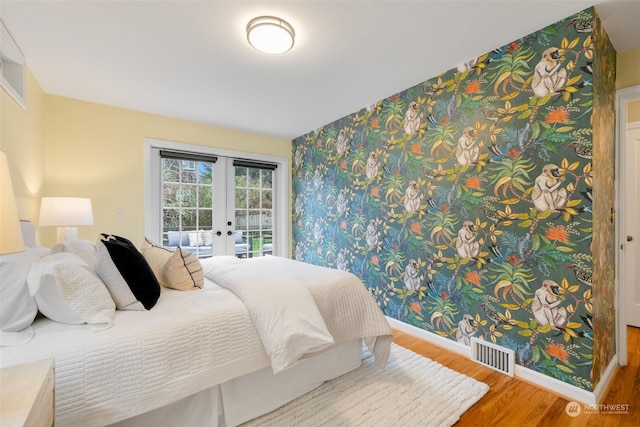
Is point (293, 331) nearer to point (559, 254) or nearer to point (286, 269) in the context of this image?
point (286, 269)

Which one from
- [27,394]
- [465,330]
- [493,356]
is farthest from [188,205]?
[493,356]

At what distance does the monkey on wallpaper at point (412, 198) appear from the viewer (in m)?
2.66

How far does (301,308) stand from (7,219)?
125cm

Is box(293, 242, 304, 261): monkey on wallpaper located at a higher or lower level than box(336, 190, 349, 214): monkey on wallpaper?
lower

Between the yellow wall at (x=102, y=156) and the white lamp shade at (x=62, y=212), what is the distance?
1.80 ft

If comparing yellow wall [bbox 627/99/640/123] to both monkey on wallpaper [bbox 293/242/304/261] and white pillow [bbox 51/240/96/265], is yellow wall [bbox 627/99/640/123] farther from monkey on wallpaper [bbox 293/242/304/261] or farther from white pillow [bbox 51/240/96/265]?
white pillow [bbox 51/240/96/265]

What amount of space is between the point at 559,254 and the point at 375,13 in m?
1.93

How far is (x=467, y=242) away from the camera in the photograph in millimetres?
2270

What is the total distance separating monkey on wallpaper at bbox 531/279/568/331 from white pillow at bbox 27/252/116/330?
2526 millimetres

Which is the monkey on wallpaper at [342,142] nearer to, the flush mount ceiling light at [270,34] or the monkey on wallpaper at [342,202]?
the monkey on wallpaper at [342,202]

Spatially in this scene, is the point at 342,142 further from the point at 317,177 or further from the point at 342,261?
the point at 342,261

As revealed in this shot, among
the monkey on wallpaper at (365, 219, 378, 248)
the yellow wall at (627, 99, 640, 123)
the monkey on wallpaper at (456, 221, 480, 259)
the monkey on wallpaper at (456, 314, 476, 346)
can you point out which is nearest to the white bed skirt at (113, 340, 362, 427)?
the monkey on wallpaper at (456, 314, 476, 346)

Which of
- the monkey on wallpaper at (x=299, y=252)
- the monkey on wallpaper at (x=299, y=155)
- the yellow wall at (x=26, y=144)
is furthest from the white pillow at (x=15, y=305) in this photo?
the monkey on wallpaper at (x=299, y=155)

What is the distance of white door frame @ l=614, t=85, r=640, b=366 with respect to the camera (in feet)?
6.76
